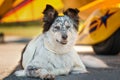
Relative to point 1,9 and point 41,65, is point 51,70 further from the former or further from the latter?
Result: point 1,9

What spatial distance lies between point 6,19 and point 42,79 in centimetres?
662

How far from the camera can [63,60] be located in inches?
273

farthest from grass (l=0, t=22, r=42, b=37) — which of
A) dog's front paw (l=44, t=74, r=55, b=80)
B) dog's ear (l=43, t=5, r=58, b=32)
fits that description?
dog's front paw (l=44, t=74, r=55, b=80)

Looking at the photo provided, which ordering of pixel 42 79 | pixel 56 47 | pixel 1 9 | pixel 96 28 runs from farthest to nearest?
pixel 1 9 → pixel 96 28 → pixel 56 47 → pixel 42 79

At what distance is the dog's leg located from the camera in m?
6.41

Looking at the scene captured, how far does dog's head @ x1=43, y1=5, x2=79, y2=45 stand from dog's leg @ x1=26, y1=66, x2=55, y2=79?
17.7 inches

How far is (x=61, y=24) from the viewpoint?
675 cm

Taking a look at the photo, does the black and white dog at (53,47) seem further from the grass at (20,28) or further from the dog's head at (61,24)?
the grass at (20,28)

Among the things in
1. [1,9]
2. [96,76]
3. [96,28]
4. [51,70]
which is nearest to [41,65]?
[51,70]

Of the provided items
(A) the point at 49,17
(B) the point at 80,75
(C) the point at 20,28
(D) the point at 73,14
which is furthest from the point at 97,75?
(C) the point at 20,28

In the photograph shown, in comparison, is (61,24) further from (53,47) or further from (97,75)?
(97,75)

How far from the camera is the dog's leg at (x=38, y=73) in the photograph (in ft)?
21.0

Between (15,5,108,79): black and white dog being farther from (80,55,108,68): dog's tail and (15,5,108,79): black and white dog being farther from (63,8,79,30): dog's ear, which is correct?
(80,55,108,68): dog's tail

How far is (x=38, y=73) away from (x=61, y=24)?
70 cm
